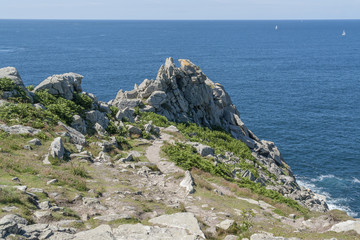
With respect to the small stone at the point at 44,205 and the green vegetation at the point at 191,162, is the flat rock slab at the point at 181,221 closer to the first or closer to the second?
the small stone at the point at 44,205

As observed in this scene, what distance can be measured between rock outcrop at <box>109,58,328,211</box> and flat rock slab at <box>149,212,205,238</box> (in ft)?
98.9

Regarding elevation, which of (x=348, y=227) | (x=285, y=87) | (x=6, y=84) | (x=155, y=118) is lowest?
(x=285, y=87)

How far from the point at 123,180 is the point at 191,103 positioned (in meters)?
33.1

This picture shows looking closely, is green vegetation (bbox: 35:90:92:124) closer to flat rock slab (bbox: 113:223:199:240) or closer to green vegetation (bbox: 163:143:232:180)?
green vegetation (bbox: 163:143:232:180)

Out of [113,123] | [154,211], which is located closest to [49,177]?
[154,211]

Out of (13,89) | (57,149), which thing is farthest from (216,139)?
(57,149)

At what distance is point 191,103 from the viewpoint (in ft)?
182

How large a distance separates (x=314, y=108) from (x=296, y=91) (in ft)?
60.0

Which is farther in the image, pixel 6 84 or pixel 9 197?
pixel 6 84

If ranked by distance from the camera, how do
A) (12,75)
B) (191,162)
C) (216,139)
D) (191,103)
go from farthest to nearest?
(191,103), (216,139), (12,75), (191,162)

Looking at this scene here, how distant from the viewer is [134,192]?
21.2m

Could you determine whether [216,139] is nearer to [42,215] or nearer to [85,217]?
[85,217]

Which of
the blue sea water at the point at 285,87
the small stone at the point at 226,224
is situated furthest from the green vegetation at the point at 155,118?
the blue sea water at the point at 285,87

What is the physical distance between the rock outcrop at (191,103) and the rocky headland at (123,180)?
1523 millimetres
